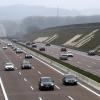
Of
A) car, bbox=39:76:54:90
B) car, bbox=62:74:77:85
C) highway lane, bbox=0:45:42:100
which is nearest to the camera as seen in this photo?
highway lane, bbox=0:45:42:100

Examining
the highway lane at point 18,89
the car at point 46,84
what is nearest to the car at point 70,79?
the highway lane at point 18,89

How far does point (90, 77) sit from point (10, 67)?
80.0 ft

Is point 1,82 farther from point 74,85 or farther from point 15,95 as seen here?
point 15,95

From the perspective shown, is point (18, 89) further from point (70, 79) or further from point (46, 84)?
point (70, 79)

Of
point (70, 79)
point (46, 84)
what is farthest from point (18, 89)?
point (70, 79)

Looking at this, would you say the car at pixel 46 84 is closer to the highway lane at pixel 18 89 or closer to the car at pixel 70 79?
the highway lane at pixel 18 89

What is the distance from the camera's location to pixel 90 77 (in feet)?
160

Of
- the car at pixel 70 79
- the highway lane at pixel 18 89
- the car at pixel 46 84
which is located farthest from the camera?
the car at pixel 70 79

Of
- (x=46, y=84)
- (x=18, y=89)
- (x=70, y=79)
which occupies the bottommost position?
(x=18, y=89)

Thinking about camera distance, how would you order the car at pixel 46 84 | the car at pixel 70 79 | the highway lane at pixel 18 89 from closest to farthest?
1. the highway lane at pixel 18 89
2. the car at pixel 46 84
3. the car at pixel 70 79

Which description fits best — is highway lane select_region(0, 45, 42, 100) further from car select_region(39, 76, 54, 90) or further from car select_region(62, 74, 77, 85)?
car select_region(62, 74, 77, 85)

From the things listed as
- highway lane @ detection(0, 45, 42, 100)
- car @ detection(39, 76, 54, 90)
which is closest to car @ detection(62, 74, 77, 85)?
highway lane @ detection(0, 45, 42, 100)

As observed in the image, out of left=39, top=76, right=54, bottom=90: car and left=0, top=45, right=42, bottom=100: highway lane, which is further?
left=39, top=76, right=54, bottom=90: car

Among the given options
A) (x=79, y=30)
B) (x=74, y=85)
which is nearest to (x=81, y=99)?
(x=74, y=85)
